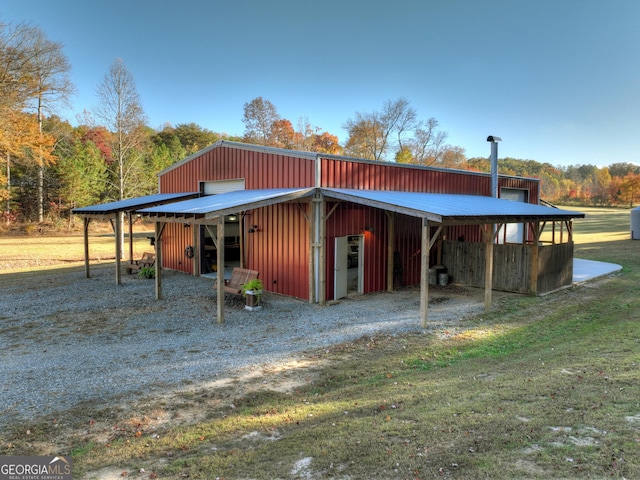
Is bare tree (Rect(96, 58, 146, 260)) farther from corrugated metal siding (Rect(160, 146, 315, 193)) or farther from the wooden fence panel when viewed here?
the wooden fence panel

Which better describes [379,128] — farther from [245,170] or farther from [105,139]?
[245,170]

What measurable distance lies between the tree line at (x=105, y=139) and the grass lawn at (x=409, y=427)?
17623 millimetres

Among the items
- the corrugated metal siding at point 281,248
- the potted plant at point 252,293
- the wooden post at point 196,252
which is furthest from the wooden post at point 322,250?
the wooden post at point 196,252

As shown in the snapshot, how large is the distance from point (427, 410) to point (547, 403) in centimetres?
124

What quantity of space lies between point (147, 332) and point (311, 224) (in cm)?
492

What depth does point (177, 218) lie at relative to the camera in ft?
33.8

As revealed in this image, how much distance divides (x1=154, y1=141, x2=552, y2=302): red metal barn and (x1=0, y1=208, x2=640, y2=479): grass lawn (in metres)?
4.98

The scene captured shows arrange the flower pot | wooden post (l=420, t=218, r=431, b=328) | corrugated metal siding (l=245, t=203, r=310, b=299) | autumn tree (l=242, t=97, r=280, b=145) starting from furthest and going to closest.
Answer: autumn tree (l=242, t=97, r=280, b=145)
corrugated metal siding (l=245, t=203, r=310, b=299)
the flower pot
wooden post (l=420, t=218, r=431, b=328)

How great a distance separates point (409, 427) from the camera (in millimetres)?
3922

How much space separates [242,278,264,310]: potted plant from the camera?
406 inches

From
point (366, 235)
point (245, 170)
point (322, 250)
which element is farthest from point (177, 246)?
point (366, 235)

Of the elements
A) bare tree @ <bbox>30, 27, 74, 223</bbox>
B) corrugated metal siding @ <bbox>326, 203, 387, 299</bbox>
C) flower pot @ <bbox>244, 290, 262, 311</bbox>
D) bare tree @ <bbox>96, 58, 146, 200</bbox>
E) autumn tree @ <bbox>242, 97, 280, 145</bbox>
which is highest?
autumn tree @ <bbox>242, 97, 280, 145</bbox>

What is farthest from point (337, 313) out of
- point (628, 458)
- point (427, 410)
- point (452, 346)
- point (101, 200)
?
point (101, 200)

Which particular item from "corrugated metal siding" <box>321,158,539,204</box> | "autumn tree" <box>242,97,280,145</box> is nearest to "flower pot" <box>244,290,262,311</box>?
"corrugated metal siding" <box>321,158,539,204</box>
